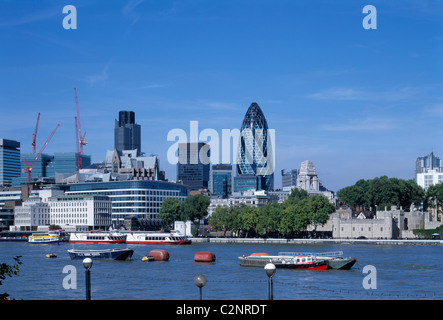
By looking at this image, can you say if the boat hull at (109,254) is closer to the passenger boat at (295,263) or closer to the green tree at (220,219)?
the passenger boat at (295,263)

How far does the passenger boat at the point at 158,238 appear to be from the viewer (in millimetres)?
112938

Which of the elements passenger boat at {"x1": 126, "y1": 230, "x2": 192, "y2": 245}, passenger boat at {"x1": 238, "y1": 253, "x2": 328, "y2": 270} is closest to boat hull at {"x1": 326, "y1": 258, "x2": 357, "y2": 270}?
passenger boat at {"x1": 238, "y1": 253, "x2": 328, "y2": 270}

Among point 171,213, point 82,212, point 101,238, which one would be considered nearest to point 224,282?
point 101,238

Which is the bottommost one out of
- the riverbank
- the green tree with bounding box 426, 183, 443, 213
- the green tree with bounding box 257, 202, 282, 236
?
the riverbank

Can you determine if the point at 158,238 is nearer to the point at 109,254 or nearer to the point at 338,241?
the point at 338,241

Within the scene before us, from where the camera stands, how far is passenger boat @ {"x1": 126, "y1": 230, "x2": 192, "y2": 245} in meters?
113

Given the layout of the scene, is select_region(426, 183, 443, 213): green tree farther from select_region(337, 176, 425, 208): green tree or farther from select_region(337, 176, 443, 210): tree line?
select_region(337, 176, 425, 208): green tree

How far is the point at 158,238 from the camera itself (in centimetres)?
11506

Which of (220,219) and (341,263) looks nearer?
(341,263)

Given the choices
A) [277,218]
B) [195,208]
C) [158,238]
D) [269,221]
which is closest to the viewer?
[158,238]

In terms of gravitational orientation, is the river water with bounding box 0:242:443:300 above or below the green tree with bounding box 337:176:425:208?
below

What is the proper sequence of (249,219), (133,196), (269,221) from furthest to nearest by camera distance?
1. (133,196)
2. (249,219)
3. (269,221)

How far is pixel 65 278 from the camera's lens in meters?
48.8
